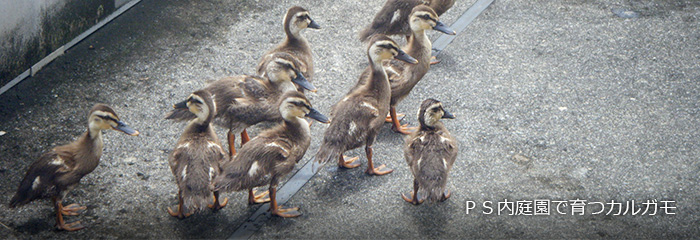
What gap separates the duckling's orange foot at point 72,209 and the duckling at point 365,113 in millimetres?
2009

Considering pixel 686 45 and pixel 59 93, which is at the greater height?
pixel 59 93

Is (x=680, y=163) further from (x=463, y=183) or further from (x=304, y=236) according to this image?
(x=304, y=236)

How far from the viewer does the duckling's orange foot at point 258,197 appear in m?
6.35

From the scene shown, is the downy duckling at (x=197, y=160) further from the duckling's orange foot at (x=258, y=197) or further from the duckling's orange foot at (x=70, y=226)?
the duckling's orange foot at (x=70, y=226)

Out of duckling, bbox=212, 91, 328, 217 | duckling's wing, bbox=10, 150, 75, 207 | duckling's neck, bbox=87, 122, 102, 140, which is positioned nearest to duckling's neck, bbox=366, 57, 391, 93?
A: duckling, bbox=212, 91, 328, 217

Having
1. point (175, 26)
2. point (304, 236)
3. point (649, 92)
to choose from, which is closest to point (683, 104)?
point (649, 92)

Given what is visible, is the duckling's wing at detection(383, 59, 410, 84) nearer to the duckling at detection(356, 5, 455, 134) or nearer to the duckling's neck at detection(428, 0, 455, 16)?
the duckling at detection(356, 5, 455, 134)

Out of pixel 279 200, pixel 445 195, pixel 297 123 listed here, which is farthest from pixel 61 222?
pixel 445 195

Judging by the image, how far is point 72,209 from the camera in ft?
20.3

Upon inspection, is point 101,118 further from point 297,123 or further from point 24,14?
point 24,14

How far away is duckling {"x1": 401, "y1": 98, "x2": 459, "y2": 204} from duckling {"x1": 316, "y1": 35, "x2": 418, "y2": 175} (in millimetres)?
383

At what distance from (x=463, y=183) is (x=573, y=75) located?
2.40 metres

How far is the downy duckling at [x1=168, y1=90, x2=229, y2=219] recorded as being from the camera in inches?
227

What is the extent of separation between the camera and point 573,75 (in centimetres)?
827
